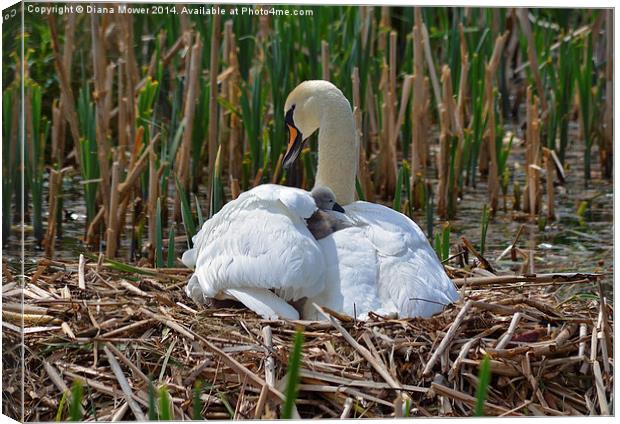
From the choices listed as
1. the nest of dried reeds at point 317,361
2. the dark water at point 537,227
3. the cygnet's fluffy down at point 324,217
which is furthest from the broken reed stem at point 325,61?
the nest of dried reeds at point 317,361

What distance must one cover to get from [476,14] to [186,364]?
8.81 feet

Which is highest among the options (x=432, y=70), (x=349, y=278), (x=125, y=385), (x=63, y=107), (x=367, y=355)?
(x=432, y=70)

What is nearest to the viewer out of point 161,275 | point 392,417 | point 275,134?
point 392,417

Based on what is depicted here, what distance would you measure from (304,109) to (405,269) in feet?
3.36

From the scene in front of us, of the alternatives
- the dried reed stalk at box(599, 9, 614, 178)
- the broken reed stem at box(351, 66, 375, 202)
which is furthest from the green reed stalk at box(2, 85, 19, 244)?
the dried reed stalk at box(599, 9, 614, 178)

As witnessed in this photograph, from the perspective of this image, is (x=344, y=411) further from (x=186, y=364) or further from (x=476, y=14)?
(x=476, y=14)

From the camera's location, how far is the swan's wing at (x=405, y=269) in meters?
4.59

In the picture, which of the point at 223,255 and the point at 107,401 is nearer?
the point at 107,401

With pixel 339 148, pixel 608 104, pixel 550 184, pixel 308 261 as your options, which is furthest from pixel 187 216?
pixel 608 104

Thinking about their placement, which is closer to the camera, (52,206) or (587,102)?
(52,206)

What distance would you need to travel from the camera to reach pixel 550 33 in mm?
6082

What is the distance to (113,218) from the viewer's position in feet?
19.1

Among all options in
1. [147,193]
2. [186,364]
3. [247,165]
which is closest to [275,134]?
[247,165]

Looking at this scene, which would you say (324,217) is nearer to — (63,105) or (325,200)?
(325,200)
